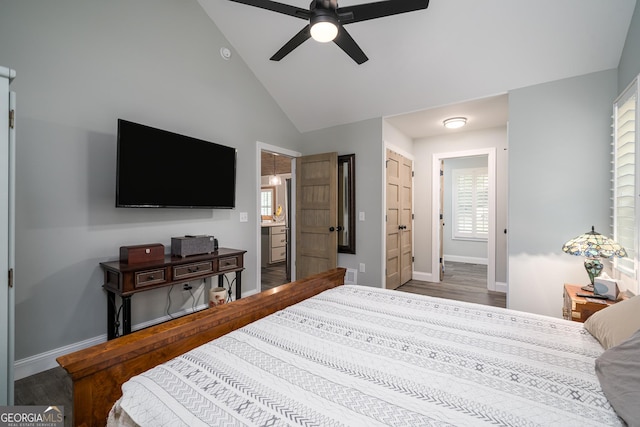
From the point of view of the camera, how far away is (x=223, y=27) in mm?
3414

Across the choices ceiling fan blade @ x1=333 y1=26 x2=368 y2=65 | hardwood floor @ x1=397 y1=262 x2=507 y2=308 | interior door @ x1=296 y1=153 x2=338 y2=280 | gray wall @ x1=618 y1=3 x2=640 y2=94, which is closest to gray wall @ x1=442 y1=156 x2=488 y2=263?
hardwood floor @ x1=397 y1=262 x2=507 y2=308

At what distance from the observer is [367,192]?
4.05 metres

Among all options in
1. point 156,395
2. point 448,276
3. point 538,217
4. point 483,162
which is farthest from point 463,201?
point 156,395

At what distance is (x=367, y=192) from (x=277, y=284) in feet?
6.74

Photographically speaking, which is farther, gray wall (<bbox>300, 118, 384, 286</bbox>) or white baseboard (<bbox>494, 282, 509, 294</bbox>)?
white baseboard (<bbox>494, 282, 509, 294</bbox>)

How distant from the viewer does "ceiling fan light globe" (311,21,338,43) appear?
1810 mm

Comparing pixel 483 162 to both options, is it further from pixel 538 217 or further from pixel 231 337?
pixel 231 337

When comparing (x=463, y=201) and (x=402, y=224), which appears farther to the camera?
(x=463, y=201)

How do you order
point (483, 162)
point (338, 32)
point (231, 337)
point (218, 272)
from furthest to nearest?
point (483, 162) < point (218, 272) < point (338, 32) < point (231, 337)

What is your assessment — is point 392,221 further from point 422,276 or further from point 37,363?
point 37,363

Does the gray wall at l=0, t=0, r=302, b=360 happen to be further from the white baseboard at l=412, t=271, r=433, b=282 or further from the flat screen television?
the white baseboard at l=412, t=271, r=433, b=282

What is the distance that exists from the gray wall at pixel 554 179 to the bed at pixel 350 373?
1.91 metres

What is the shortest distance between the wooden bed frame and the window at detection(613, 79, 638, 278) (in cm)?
269

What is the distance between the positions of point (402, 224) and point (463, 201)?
3.16 metres
